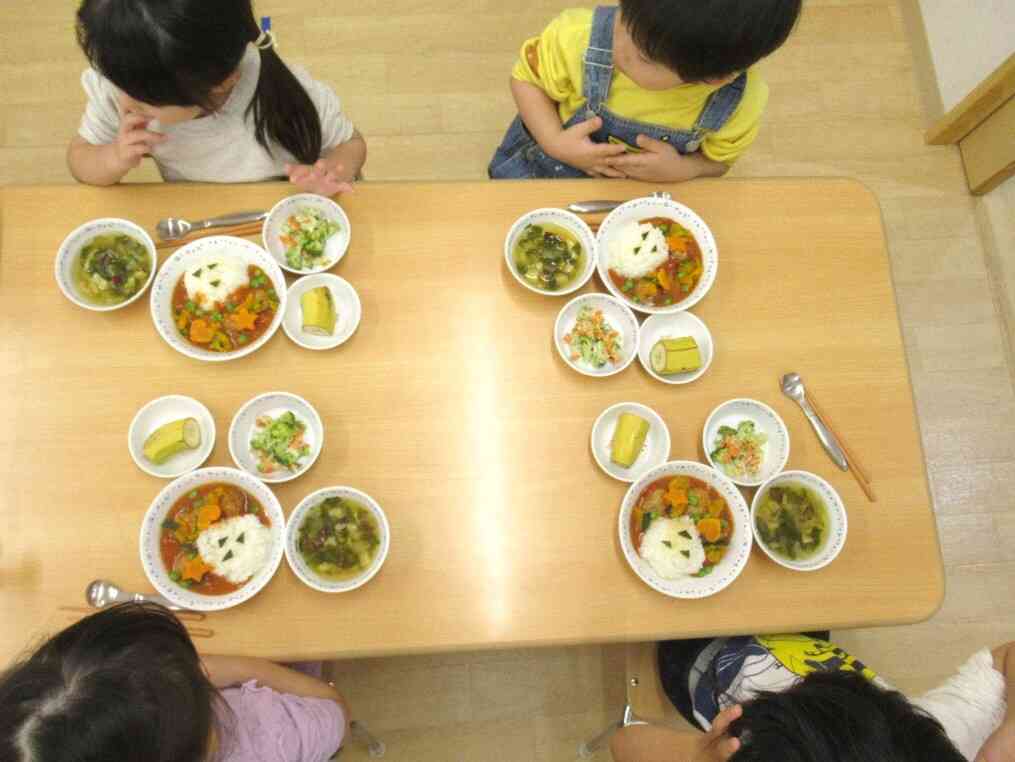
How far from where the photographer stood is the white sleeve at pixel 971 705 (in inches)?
49.2

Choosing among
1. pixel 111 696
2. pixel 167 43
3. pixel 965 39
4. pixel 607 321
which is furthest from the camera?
pixel 965 39

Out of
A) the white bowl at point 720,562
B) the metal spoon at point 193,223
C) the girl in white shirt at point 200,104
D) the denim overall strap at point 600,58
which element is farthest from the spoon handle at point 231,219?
the white bowl at point 720,562

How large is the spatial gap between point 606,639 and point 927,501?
68 centimetres

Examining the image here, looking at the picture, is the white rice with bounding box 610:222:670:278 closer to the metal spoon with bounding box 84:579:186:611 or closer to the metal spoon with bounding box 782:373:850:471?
the metal spoon with bounding box 782:373:850:471

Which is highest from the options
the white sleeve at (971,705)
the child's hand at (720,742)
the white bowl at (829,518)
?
the white bowl at (829,518)

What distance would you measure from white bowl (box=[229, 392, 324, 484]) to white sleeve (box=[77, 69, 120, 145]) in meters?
0.68

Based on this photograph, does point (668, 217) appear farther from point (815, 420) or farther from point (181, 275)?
point (181, 275)

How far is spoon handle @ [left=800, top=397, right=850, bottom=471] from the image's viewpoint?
1.29 metres

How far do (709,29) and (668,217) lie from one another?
0.40 metres

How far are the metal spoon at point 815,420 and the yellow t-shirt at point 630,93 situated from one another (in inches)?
22.1

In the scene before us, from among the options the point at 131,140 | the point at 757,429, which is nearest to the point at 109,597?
the point at 131,140

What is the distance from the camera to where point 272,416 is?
1.23 metres

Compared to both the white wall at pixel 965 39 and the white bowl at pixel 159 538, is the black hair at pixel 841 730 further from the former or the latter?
the white wall at pixel 965 39

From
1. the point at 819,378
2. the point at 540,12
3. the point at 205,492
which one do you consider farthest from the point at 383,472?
the point at 540,12
